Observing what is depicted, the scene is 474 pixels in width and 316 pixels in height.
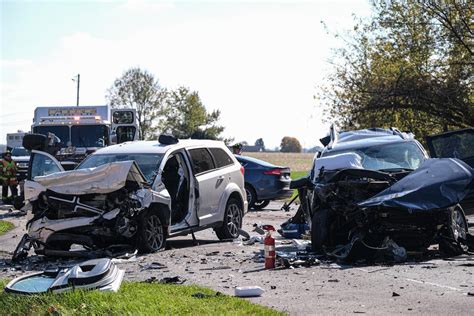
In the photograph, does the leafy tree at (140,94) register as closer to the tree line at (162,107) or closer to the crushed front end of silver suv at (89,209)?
the tree line at (162,107)

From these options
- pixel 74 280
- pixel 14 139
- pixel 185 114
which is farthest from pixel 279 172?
pixel 185 114

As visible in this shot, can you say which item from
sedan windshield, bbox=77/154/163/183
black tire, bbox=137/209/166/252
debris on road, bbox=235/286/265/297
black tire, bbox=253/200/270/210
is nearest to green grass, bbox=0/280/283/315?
debris on road, bbox=235/286/265/297

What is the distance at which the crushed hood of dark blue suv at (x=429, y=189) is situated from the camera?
439 inches

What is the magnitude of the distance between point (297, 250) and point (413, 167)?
2303 millimetres

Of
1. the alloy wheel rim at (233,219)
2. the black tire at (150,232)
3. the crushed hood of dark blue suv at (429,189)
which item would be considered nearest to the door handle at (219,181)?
the alloy wheel rim at (233,219)

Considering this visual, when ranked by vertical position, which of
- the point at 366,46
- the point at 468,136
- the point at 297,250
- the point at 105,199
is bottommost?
the point at 297,250

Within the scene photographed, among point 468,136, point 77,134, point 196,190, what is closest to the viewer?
point 196,190

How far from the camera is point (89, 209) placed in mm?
12297

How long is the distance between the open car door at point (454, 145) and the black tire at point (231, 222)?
3.71 m

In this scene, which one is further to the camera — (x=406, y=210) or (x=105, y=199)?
(x=105, y=199)

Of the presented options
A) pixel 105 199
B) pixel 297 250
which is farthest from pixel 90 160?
pixel 297 250

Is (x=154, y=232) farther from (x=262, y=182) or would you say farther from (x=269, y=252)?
(x=262, y=182)

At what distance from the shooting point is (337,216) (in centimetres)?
1191

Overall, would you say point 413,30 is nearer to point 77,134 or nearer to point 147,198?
point 77,134
